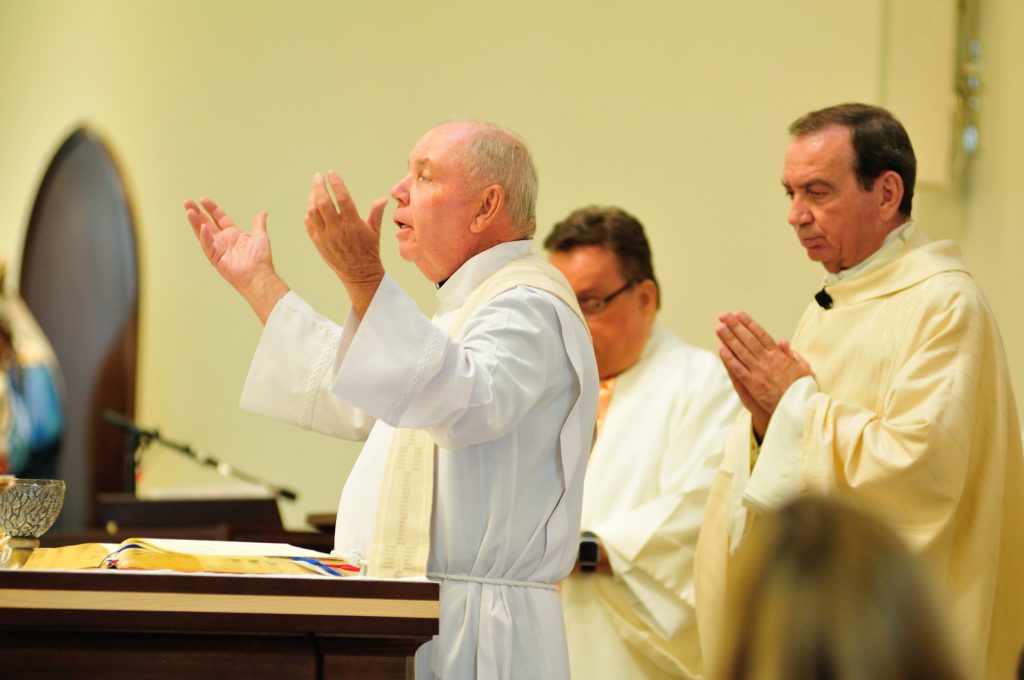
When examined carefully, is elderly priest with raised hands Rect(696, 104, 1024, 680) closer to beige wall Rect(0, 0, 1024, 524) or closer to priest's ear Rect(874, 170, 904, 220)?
priest's ear Rect(874, 170, 904, 220)

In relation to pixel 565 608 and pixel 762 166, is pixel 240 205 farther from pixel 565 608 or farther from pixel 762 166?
pixel 565 608

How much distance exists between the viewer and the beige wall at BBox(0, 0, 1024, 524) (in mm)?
5613

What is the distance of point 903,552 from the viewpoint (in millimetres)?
1020

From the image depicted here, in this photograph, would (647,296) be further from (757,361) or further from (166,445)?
(166,445)

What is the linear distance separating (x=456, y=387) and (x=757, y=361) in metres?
1.44

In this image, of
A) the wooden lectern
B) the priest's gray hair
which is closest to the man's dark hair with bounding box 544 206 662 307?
the priest's gray hair

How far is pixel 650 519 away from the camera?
4707 mm

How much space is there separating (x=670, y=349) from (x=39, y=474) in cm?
486

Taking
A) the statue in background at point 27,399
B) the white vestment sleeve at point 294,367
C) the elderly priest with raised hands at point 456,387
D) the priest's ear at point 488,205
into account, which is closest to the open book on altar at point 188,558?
the elderly priest with raised hands at point 456,387

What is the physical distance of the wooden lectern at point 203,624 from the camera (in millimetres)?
2400

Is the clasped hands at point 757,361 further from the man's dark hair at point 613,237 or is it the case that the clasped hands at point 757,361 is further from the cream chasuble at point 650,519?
the man's dark hair at point 613,237

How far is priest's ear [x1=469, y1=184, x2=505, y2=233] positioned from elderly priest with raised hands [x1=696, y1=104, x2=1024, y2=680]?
0.89 meters

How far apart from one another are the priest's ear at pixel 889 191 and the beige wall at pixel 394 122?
1.02 meters

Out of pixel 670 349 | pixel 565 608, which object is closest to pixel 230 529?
pixel 565 608
